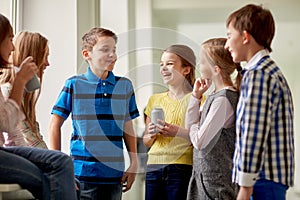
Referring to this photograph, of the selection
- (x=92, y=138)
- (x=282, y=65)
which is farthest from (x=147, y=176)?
(x=282, y=65)

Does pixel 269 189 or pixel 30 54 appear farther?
pixel 30 54

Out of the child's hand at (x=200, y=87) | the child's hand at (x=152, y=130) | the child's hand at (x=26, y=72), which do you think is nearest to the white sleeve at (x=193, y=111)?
the child's hand at (x=200, y=87)

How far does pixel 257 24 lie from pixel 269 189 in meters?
0.42

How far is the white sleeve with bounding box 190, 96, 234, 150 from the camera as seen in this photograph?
4.85ft

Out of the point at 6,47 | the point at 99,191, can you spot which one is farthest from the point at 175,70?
the point at 6,47

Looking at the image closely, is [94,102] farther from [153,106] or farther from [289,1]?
[289,1]

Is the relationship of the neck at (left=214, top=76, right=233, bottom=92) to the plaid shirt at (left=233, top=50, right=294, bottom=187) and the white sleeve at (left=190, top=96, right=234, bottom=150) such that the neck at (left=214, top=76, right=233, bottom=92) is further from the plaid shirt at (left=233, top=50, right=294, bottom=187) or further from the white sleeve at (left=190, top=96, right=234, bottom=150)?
the plaid shirt at (left=233, top=50, right=294, bottom=187)

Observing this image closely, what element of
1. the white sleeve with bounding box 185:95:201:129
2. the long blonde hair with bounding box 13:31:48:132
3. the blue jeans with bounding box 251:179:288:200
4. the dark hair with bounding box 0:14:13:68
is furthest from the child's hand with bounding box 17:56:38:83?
the blue jeans with bounding box 251:179:288:200

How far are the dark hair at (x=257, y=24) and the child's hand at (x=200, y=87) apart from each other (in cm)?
38

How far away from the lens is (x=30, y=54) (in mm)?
1590

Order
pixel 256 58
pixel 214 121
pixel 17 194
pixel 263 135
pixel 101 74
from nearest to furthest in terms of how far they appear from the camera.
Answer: pixel 263 135
pixel 256 58
pixel 17 194
pixel 214 121
pixel 101 74

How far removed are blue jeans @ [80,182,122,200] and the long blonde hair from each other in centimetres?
27

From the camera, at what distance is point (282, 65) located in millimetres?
1945

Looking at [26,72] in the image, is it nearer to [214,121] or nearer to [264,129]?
[214,121]
